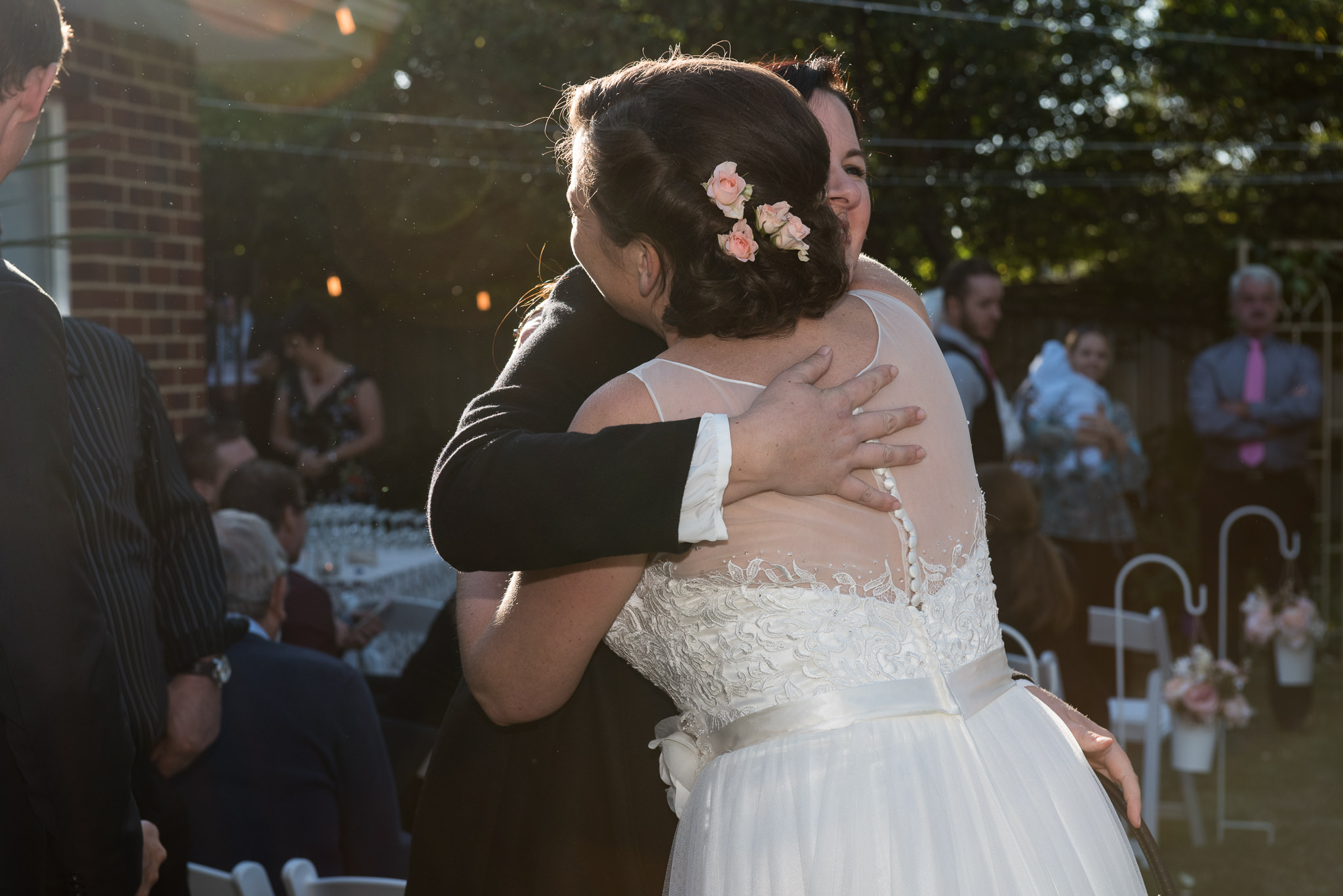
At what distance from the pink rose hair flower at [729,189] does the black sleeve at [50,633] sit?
949 millimetres

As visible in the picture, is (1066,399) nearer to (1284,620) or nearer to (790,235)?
(1284,620)

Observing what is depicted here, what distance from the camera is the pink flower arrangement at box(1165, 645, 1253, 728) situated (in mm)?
4090

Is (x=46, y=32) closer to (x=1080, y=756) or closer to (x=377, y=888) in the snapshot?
(x=377, y=888)

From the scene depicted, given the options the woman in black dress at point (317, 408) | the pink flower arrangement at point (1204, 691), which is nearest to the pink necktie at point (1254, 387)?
the pink flower arrangement at point (1204, 691)

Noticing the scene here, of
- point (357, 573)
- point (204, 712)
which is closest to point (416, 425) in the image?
point (357, 573)

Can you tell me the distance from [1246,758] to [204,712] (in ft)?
15.6

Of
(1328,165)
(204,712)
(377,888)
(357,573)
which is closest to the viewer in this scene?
(377,888)

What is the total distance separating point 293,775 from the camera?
2.63 metres

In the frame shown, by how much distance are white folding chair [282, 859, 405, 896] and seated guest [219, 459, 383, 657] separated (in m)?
1.47

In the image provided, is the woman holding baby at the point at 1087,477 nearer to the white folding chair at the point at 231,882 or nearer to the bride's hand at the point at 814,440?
the white folding chair at the point at 231,882

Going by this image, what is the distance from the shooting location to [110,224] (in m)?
3.84

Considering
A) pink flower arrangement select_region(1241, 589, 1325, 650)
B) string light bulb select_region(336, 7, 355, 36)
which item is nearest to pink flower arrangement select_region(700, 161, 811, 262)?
string light bulb select_region(336, 7, 355, 36)

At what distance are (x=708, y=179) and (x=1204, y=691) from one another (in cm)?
355

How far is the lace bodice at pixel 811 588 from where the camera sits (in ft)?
4.34
